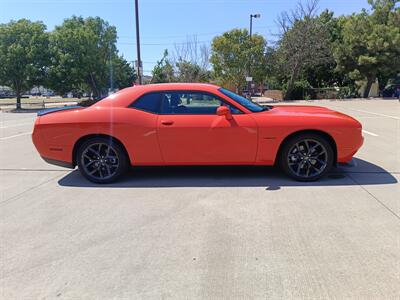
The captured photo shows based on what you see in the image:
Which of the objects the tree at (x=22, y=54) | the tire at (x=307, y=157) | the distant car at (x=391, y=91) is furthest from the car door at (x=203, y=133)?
the distant car at (x=391, y=91)

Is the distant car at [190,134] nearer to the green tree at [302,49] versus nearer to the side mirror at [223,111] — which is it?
the side mirror at [223,111]

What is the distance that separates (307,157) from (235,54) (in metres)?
32.4

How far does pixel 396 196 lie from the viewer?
15.5 ft

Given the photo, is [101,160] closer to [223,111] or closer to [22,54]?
[223,111]

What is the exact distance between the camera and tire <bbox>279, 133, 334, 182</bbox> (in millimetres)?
5352

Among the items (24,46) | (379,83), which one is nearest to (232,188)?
(24,46)

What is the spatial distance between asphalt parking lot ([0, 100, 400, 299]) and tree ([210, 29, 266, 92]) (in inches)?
1251

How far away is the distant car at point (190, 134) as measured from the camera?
533 centimetres

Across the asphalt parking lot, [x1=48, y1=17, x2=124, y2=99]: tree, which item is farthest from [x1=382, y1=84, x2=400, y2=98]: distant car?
the asphalt parking lot

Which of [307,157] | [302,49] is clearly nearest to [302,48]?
[302,49]

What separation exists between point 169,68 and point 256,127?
3405 cm

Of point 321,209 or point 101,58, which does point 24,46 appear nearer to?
point 101,58

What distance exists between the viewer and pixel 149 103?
5.54 meters

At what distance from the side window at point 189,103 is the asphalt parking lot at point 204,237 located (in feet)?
3.48
